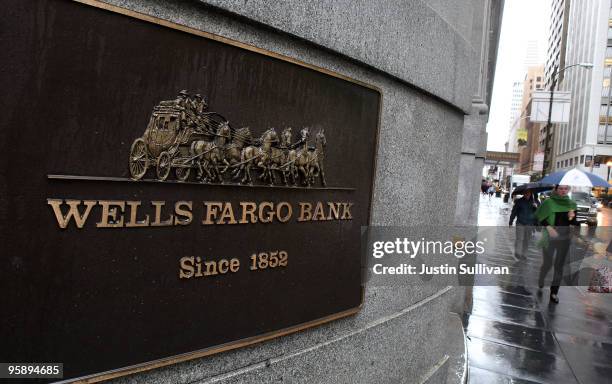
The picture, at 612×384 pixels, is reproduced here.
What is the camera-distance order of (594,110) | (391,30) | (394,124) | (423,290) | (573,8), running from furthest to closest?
(573,8), (594,110), (423,290), (394,124), (391,30)

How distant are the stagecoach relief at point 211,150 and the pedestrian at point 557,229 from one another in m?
7.90

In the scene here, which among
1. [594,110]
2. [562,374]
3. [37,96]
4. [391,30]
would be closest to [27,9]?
[37,96]

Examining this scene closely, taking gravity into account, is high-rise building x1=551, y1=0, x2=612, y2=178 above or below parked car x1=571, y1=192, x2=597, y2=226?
above

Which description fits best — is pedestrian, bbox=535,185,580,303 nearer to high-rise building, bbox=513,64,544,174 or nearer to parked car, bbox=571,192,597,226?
parked car, bbox=571,192,597,226

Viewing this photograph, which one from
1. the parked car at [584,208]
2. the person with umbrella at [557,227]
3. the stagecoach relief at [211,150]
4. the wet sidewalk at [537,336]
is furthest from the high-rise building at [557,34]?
the stagecoach relief at [211,150]

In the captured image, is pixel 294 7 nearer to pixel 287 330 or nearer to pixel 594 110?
pixel 287 330

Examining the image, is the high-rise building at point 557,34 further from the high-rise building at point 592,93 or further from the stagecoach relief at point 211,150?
the stagecoach relief at point 211,150

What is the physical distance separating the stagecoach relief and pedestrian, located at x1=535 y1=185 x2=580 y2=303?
7.90 metres

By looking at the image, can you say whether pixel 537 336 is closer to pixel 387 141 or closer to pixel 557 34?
pixel 387 141

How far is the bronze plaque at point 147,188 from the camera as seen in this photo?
1.57 metres

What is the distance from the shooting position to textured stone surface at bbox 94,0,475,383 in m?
2.22

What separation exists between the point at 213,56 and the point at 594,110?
8550 centimetres

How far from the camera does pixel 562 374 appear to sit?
5352 millimetres

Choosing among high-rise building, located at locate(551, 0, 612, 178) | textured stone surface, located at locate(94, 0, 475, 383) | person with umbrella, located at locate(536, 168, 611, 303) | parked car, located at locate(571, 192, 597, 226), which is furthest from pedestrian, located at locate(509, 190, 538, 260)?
high-rise building, located at locate(551, 0, 612, 178)
